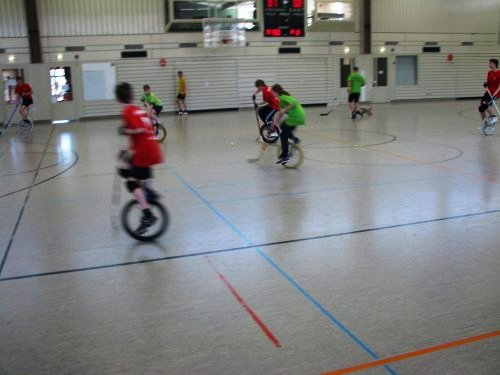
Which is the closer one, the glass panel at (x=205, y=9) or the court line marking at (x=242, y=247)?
the court line marking at (x=242, y=247)

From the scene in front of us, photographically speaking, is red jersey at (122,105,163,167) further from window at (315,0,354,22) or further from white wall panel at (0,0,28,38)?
window at (315,0,354,22)

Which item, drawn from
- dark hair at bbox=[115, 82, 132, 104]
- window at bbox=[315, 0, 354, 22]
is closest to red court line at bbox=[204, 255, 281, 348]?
dark hair at bbox=[115, 82, 132, 104]

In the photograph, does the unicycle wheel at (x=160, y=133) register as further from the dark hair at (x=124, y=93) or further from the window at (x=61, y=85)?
the window at (x=61, y=85)

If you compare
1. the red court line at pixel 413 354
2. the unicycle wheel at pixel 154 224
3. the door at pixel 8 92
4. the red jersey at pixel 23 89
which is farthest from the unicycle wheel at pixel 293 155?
the door at pixel 8 92

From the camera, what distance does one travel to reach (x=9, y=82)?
21.3 metres

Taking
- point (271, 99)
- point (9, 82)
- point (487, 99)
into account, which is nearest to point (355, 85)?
point (487, 99)

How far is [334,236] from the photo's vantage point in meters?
5.77

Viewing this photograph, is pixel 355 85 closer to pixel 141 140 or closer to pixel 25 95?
pixel 25 95

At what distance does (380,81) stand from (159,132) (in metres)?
16.3

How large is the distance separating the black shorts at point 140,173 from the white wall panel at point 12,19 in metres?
18.4

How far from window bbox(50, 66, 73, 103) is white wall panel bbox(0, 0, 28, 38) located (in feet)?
6.40

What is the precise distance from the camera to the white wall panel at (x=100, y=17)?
2142 centimetres

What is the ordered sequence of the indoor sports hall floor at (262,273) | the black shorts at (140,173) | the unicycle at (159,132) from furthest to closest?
the unicycle at (159,132)
the black shorts at (140,173)
the indoor sports hall floor at (262,273)

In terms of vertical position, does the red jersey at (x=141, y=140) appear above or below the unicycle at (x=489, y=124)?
above
